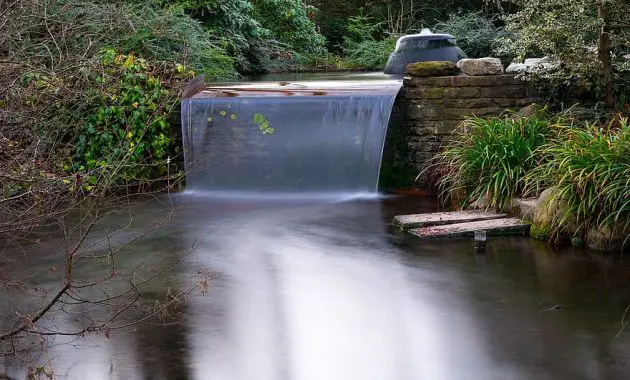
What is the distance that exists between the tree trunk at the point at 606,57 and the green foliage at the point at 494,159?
0.84m

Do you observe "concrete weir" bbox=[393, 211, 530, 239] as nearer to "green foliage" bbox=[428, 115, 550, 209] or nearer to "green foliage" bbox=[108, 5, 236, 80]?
"green foliage" bbox=[428, 115, 550, 209]

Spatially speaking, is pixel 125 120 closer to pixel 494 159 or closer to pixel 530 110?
pixel 494 159

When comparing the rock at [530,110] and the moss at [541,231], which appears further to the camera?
the rock at [530,110]

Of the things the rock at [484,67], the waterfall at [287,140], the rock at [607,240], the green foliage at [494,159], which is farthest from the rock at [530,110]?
the rock at [607,240]

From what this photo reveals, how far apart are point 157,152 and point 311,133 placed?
180 cm

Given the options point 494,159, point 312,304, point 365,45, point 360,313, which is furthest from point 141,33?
point 365,45

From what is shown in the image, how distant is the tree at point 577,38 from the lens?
891cm

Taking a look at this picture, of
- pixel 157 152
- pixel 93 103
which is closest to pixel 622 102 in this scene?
pixel 157 152

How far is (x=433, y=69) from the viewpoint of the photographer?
9914 mm

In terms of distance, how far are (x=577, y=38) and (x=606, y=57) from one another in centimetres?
48

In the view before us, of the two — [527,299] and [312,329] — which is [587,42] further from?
[312,329]

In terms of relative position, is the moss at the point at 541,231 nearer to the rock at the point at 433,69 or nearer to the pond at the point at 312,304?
the pond at the point at 312,304

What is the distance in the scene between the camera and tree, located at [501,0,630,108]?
29.2ft

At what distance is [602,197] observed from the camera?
696 cm
